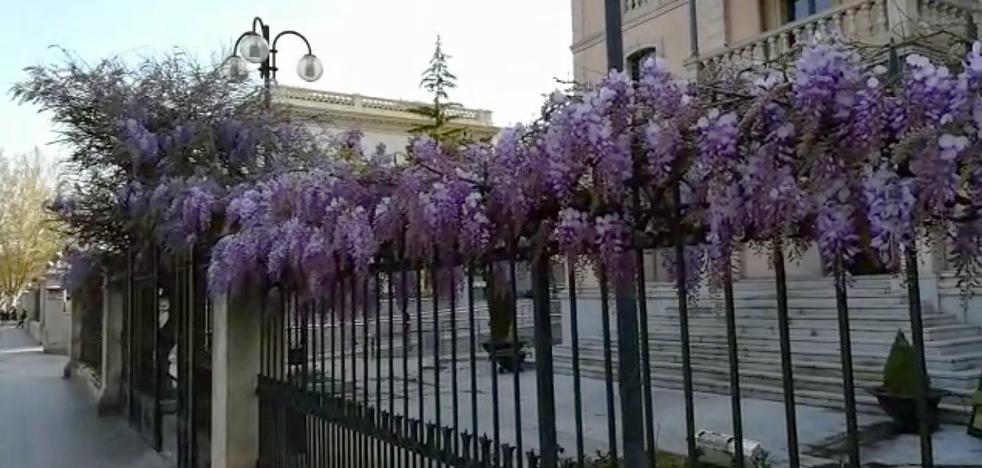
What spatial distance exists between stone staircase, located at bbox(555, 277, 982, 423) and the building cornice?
6367 millimetres

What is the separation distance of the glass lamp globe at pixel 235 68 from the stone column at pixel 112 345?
4.36m

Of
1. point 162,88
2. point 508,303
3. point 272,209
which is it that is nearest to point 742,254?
point 508,303

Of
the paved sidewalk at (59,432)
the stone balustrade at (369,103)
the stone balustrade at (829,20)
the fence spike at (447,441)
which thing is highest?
the stone balustrade at (369,103)

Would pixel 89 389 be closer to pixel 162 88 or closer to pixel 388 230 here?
pixel 162 88

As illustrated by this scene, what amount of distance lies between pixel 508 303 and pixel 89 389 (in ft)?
41.3

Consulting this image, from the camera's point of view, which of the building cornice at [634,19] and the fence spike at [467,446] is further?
the building cornice at [634,19]

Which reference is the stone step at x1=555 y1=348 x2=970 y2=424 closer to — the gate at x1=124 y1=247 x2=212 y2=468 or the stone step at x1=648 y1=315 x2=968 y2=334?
the stone step at x1=648 y1=315 x2=968 y2=334

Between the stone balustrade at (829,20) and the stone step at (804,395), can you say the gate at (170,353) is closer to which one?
the stone step at (804,395)

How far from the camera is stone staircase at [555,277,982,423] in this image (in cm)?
830

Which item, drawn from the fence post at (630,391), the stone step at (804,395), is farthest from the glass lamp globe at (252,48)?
the fence post at (630,391)

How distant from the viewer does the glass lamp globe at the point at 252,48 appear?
760cm

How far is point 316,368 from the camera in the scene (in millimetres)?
4664

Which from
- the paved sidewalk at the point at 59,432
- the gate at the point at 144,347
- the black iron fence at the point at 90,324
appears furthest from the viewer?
the black iron fence at the point at 90,324

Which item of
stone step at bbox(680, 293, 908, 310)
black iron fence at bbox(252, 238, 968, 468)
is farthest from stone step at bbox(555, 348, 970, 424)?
black iron fence at bbox(252, 238, 968, 468)
